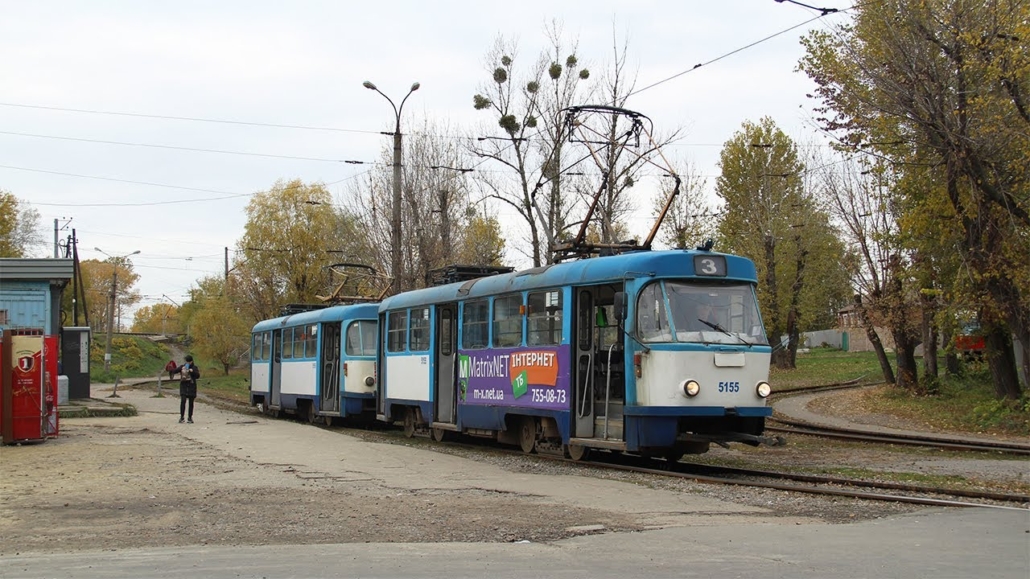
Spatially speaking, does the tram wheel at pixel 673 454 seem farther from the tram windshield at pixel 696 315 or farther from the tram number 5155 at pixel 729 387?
the tram windshield at pixel 696 315

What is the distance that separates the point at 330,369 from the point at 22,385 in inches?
328

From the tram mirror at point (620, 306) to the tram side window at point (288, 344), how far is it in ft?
55.3

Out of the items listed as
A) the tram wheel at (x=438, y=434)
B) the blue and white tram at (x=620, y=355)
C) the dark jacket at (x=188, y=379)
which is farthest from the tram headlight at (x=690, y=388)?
the dark jacket at (x=188, y=379)

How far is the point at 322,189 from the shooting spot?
5803cm

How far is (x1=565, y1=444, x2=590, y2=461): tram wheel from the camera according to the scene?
15.0 m

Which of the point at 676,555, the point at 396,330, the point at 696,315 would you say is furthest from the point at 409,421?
the point at 676,555

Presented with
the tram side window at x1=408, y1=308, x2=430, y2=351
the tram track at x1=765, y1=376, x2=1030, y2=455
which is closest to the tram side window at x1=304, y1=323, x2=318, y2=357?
the tram side window at x1=408, y1=308, x2=430, y2=351

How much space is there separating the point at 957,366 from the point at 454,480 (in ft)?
89.4

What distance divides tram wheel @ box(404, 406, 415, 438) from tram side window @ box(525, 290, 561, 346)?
5789mm

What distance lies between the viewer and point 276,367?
30.0 meters

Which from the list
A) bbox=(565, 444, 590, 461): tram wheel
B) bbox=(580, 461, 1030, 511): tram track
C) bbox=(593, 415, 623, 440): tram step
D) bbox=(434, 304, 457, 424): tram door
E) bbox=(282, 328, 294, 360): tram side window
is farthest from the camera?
bbox=(282, 328, 294, 360): tram side window

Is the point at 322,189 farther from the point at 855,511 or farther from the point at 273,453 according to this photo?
the point at 855,511

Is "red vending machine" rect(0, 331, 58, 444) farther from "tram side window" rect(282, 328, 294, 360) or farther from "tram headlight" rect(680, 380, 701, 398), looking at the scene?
"tram headlight" rect(680, 380, 701, 398)

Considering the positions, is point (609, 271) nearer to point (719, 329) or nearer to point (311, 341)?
point (719, 329)
